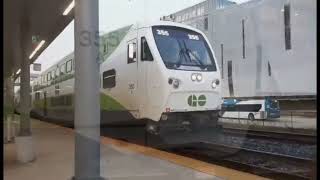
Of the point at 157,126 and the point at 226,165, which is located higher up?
the point at 157,126

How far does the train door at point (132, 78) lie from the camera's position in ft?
17.9

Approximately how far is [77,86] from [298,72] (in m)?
5.02

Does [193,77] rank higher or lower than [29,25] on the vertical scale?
lower

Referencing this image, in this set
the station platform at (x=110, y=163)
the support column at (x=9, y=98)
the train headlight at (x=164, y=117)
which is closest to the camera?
the support column at (x=9, y=98)

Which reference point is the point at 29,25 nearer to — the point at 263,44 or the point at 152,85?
the point at 152,85

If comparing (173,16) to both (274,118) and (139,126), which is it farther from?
(274,118)

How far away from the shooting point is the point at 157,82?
5.65 m

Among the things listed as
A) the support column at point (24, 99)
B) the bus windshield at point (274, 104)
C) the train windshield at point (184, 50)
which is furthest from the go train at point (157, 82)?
the bus windshield at point (274, 104)

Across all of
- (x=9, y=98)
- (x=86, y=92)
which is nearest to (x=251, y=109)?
(x=86, y=92)

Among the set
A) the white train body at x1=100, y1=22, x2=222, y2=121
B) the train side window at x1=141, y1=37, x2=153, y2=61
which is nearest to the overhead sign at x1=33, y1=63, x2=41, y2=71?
the white train body at x1=100, y1=22, x2=222, y2=121

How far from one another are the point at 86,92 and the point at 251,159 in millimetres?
3975

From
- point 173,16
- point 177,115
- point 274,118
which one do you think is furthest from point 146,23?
point 274,118

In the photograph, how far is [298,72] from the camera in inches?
330

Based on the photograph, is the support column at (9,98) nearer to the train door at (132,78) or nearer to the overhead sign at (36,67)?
the overhead sign at (36,67)
